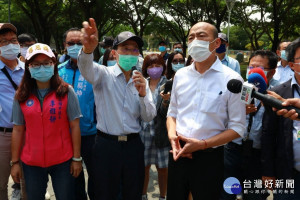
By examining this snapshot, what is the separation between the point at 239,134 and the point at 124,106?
113 centimetres

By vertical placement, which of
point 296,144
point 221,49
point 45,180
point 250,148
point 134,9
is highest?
point 134,9

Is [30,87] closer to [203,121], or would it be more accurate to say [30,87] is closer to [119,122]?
[119,122]

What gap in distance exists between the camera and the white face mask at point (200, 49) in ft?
7.73

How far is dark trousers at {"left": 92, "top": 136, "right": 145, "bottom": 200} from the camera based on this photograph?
Result: 2633 mm

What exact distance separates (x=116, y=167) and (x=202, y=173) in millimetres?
873

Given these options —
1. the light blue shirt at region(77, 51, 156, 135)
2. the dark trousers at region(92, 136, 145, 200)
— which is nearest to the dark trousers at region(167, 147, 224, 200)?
the dark trousers at region(92, 136, 145, 200)

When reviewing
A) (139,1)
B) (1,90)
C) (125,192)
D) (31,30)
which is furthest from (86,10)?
(31,30)

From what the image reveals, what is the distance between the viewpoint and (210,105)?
2240 mm

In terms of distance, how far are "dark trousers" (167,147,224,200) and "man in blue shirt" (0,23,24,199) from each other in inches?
74.0

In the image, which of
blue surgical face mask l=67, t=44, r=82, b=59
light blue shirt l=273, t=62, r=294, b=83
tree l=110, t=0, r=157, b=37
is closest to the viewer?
blue surgical face mask l=67, t=44, r=82, b=59

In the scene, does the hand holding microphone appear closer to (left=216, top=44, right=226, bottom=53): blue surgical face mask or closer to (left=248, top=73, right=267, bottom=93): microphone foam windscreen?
(left=248, top=73, right=267, bottom=93): microphone foam windscreen

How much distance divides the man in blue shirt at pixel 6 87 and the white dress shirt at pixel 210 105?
1947 millimetres

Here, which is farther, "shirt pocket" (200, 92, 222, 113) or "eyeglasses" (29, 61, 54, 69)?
"eyeglasses" (29, 61, 54, 69)

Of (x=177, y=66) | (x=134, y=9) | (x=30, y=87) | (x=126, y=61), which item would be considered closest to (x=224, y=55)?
(x=177, y=66)
